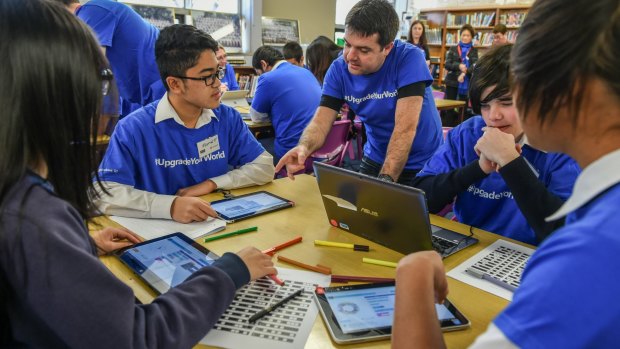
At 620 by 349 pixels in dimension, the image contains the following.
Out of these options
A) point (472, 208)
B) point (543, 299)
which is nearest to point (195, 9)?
point (472, 208)

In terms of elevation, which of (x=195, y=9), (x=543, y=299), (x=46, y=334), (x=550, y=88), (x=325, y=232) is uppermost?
(x=195, y=9)

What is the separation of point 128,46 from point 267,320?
7.52ft

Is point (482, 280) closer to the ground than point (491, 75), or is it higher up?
closer to the ground

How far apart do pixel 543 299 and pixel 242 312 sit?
24.7 inches

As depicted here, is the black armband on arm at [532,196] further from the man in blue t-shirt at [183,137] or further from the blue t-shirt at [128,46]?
the blue t-shirt at [128,46]

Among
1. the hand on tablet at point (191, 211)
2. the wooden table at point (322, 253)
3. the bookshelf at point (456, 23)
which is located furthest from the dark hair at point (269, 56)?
the bookshelf at point (456, 23)

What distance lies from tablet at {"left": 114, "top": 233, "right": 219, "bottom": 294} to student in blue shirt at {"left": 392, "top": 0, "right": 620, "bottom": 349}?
75 cm

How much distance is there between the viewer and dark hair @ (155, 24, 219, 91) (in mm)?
1824

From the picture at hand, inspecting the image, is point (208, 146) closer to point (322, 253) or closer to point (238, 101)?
point (322, 253)

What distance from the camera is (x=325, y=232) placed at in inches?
54.1

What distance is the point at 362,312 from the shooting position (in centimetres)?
92

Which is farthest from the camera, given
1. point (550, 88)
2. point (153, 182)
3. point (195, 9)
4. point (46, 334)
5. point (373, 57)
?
point (195, 9)

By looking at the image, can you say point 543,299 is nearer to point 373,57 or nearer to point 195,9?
point 373,57

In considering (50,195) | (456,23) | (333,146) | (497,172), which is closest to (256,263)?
(50,195)
